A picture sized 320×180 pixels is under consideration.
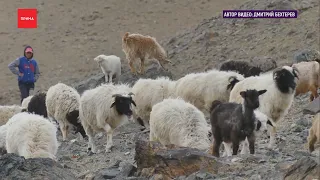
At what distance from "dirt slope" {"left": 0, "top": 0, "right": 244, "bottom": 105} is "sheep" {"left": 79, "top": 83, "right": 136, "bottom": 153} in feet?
40.0

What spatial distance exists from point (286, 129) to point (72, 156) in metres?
4.00

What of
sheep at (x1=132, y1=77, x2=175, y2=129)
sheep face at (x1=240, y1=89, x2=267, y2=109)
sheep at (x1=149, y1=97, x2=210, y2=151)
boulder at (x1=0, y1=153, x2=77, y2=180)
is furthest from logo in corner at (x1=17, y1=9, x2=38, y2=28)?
boulder at (x1=0, y1=153, x2=77, y2=180)

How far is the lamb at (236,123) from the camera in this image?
8.74m

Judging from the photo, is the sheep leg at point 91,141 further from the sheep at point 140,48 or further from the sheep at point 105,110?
the sheep at point 140,48

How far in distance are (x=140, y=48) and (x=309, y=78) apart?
600cm

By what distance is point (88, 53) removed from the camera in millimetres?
27438

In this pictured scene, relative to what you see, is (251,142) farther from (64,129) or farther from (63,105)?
(64,129)

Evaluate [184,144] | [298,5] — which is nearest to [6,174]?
[184,144]

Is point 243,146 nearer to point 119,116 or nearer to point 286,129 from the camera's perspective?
point 286,129

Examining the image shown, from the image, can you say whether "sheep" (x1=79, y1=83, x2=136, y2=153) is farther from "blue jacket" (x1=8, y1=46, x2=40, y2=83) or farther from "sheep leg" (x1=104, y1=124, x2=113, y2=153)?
"blue jacket" (x1=8, y1=46, x2=40, y2=83)

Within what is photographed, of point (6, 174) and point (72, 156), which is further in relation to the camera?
point (72, 156)

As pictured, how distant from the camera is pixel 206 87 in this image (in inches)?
499

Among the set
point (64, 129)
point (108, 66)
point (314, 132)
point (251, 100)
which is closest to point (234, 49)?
point (108, 66)

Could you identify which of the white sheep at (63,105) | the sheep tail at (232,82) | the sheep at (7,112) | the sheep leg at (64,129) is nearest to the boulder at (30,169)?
the sheep tail at (232,82)
